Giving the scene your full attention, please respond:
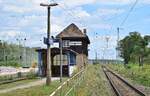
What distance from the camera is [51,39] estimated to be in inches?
1297

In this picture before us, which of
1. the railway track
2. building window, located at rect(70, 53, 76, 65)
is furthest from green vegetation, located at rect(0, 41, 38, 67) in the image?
the railway track

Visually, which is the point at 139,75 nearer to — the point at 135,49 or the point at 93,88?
the point at 93,88

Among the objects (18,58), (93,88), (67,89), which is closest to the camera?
(67,89)

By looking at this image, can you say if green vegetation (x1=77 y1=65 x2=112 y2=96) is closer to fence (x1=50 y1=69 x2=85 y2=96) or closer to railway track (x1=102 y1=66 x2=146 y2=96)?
railway track (x1=102 y1=66 x2=146 y2=96)

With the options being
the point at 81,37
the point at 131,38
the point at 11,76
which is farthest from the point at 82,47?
the point at 11,76

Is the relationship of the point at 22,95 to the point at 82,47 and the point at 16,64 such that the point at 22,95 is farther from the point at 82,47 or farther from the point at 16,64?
the point at 82,47

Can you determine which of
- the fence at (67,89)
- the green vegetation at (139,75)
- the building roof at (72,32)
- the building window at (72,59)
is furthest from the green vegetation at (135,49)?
the fence at (67,89)

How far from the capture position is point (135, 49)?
11062 centimetres

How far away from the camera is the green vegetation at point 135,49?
109688 mm

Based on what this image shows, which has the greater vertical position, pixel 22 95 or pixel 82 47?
pixel 82 47

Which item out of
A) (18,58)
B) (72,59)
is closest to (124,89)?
(72,59)

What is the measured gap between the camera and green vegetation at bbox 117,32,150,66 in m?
110

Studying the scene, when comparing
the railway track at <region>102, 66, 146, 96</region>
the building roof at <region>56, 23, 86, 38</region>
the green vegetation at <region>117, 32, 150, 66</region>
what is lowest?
the railway track at <region>102, 66, 146, 96</region>

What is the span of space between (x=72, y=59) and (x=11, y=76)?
11532mm
